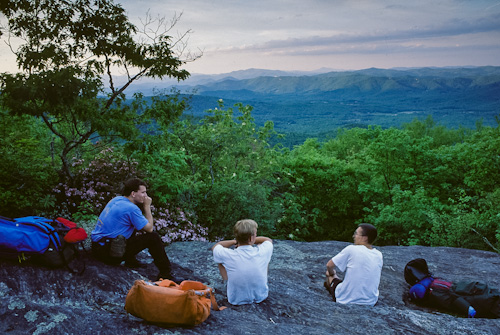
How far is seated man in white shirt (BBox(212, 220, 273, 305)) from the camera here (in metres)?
4.40

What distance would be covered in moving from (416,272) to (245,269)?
3532mm

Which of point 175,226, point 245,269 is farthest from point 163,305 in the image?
point 175,226

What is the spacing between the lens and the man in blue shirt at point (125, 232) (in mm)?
5031

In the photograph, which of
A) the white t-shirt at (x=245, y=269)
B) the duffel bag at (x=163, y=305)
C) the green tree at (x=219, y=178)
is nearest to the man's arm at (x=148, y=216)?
the white t-shirt at (x=245, y=269)

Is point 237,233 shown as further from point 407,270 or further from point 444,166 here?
point 444,166

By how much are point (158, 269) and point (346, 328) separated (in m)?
3.14

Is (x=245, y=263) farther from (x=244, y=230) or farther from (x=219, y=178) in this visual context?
(x=219, y=178)

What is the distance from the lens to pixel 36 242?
14.3 ft

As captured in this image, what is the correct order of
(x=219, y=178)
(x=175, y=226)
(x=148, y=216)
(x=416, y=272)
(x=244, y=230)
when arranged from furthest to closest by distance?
(x=219, y=178) < (x=175, y=226) < (x=416, y=272) < (x=148, y=216) < (x=244, y=230)

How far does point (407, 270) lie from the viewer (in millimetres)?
6289

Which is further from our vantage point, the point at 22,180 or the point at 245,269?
the point at 22,180

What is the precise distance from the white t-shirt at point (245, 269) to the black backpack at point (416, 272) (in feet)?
10.2

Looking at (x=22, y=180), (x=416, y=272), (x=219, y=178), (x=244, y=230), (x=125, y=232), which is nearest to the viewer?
(x=244, y=230)

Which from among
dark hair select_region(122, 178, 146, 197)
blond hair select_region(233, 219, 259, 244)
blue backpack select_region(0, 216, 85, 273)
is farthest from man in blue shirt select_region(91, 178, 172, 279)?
blond hair select_region(233, 219, 259, 244)
